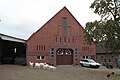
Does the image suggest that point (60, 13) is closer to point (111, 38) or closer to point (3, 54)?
point (3, 54)

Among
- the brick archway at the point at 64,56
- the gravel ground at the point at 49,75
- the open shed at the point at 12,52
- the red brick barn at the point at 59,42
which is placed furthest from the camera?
the open shed at the point at 12,52

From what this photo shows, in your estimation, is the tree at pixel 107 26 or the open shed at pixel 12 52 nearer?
the tree at pixel 107 26

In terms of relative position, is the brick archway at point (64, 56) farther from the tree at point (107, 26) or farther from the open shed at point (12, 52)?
the tree at point (107, 26)

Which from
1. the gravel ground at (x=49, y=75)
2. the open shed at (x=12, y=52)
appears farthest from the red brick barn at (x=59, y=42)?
the gravel ground at (x=49, y=75)

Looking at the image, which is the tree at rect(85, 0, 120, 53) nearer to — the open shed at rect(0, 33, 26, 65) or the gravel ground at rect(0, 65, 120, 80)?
the gravel ground at rect(0, 65, 120, 80)

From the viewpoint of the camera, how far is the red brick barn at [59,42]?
54.4 metres

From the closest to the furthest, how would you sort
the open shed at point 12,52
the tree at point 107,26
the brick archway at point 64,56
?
the tree at point 107,26, the brick archway at point 64,56, the open shed at point 12,52

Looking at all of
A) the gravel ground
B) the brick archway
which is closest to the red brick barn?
the brick archway

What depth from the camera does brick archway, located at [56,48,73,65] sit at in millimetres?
57062

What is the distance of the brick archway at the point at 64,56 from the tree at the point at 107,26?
20.6m

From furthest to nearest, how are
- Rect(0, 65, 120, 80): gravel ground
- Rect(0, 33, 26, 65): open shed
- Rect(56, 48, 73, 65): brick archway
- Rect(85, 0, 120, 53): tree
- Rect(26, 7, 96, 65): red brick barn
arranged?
1. Rect(0, 33, 26, 65): open shed
2. Rect(56, 48, 73, 65): brick archway
3. Rect(26, 7, 96, 65): red brick barn
4. Rect(85, 0, 120, 53): tree
5. Rect(0, 65, 120, 80): gravel ground

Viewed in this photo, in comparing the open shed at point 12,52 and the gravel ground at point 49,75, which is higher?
the open shed at point 12,52

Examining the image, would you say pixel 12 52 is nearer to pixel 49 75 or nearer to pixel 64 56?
pixel 64 56

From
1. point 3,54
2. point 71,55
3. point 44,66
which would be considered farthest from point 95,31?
point 3,54
